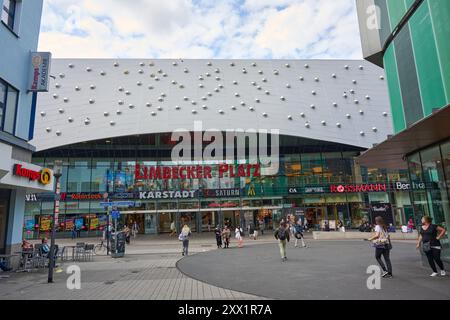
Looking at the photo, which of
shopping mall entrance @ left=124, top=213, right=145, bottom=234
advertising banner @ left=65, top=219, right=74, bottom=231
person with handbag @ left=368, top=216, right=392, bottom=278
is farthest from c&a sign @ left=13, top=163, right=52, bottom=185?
advertising banner @ left=65, top=219, right=74, bottom=231

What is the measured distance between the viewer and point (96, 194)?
119 ft

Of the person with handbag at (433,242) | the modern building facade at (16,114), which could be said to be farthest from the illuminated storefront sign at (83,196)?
the person with handbag at (433,242)

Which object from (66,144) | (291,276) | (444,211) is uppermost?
(66,144)

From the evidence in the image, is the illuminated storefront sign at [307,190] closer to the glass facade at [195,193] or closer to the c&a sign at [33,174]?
the glass facade at [195,193]

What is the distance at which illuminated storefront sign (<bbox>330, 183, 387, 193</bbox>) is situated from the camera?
3706 cm

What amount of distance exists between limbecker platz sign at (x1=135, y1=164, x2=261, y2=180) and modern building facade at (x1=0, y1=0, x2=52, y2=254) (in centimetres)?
2230

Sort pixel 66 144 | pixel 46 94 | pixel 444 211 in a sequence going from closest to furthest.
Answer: pixel 444 211, pixel 66 144, pixel 46 94

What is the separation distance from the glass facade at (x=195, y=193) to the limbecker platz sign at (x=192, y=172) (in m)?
0.17

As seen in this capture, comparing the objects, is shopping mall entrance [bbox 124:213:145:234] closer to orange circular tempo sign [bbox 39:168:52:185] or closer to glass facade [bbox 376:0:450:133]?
orange circular tempo sign [bbox 39:168:52:185]

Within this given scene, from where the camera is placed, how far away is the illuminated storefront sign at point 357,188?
3706 centimetres

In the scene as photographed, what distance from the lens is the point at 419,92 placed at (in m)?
10.7
